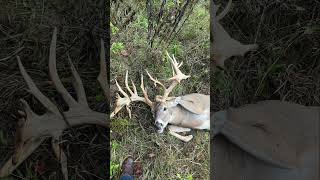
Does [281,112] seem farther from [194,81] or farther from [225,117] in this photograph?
[194,81]

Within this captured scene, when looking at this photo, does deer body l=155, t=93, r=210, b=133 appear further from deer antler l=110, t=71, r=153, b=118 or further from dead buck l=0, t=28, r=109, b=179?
dead buck l=0, t=28, r=109, b=179

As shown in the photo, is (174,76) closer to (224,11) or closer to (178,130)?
(178,130)

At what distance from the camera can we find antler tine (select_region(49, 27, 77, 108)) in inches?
117

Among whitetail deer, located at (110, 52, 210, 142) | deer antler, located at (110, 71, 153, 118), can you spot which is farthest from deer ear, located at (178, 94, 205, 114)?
deer antler, located at (110, 71, 153, 118)

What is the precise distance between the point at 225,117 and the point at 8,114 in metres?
1.19

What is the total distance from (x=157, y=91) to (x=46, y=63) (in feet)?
2.05

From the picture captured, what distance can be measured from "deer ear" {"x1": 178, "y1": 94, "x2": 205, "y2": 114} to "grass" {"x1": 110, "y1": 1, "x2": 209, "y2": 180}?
39 millimetres

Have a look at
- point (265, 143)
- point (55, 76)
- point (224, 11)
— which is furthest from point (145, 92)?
point (265, 143)

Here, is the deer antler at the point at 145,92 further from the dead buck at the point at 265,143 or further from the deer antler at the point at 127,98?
the dead buck at the point at 265,143

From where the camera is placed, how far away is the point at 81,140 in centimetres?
304

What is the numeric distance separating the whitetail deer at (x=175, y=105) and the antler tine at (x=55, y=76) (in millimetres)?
245

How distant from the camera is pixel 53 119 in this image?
2973 millimetres

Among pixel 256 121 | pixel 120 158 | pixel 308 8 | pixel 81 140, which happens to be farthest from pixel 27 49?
pixel 308 8

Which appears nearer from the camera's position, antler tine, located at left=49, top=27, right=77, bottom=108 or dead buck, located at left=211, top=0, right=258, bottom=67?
antler tine, located at left=49, top=27, right=77, bottom=108
